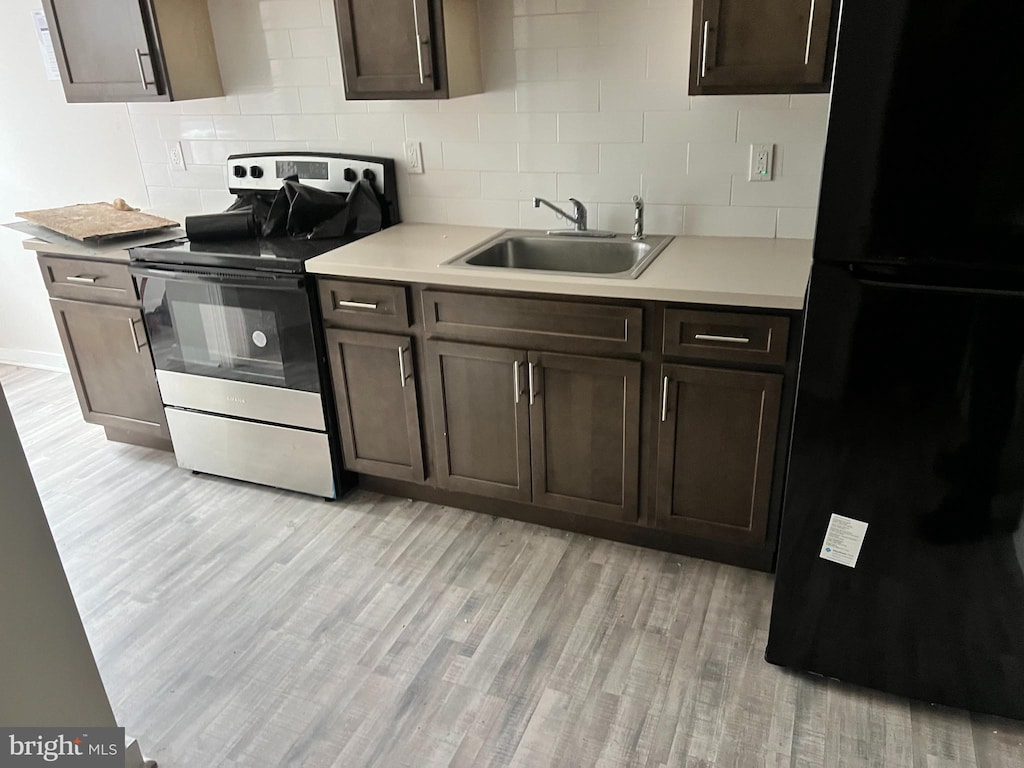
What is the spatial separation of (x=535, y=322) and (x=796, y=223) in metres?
0.93

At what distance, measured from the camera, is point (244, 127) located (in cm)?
319

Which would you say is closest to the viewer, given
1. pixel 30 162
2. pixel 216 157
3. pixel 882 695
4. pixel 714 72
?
pixel 882 695

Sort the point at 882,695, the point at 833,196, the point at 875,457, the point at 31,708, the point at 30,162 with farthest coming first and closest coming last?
the point at 30,162 → the point at 882,695 → the point at 875,457 → the point at 833,196 → the point at 31,708

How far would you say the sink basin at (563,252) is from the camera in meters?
2.57

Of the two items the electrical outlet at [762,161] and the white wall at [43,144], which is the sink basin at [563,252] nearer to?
the electrical outlet at [762,161]

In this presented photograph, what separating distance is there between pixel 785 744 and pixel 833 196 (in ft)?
4.13

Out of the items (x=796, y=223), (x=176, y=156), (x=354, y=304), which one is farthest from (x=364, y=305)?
(x=176, y=156)

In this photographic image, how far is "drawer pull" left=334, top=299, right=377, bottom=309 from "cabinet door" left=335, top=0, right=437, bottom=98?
69cm

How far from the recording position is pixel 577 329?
2.25m

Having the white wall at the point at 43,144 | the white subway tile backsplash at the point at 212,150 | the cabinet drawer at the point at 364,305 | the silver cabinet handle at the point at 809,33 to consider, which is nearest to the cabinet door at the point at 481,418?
the cabinet drawer at the point at 364,305

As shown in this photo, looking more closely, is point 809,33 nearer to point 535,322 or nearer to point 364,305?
point 535,322

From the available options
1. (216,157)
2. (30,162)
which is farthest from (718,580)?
(30,162)

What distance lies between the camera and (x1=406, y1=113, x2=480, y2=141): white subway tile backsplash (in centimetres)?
280

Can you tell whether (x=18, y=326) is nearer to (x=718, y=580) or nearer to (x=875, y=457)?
(x=718, y=580)
